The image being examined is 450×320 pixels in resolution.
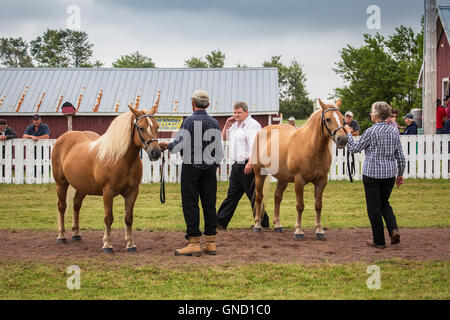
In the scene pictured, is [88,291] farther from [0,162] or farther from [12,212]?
[0,162]

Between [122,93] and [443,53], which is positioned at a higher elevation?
[443,53]

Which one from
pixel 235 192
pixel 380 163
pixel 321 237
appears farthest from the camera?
pixel 235 192

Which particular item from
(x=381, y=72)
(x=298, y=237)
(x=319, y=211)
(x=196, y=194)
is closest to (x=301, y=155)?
(x=319, y=211)

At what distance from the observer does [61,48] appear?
5156 cm

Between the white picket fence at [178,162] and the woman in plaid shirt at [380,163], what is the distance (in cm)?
802

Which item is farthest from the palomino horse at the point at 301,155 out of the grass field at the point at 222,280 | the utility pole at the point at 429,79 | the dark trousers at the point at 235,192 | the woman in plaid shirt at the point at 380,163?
the utility pole at the point at 429,79

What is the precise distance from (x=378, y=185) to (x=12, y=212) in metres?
8.05

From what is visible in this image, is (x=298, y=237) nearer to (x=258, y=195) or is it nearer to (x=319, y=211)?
(x=319, y=211)

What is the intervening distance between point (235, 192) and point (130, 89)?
16.3 metres

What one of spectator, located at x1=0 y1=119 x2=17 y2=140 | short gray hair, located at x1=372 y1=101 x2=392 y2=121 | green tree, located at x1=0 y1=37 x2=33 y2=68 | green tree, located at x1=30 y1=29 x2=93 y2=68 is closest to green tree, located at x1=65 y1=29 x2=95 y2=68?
green tree, located at x1=30 y1=29 x2=93 y2=68

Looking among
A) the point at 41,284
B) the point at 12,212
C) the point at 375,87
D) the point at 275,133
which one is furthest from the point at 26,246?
the point at 375,87

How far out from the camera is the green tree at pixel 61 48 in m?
50.7

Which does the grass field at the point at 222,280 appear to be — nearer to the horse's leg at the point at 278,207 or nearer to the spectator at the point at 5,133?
the horse's leg at the point at 278,207

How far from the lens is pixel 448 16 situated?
75.0 feet
